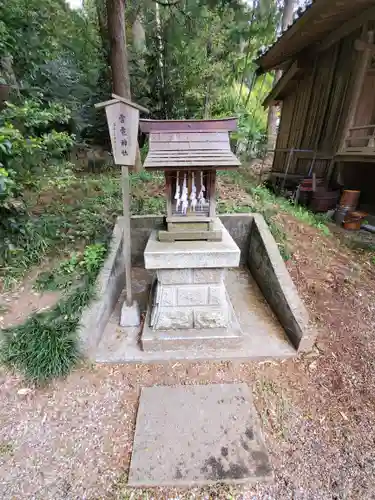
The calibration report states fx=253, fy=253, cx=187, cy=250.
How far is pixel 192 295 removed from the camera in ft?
8.54

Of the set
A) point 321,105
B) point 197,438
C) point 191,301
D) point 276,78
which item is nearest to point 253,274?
point 191,301

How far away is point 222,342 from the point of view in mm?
2568

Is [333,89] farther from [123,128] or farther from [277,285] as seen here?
[123,128]

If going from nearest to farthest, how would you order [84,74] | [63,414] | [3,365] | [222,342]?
[63,414], [3,365], [222,342], [84,74]

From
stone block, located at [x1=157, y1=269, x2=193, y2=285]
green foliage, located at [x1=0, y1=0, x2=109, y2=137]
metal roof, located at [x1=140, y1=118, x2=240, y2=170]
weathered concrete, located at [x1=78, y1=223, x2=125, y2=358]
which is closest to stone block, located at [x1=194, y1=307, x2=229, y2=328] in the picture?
stone block, located at [x1=157, y1=269, x2=193, y2=285]

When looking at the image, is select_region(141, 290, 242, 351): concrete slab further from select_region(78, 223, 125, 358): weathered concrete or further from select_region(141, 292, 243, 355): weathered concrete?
select_region(78, 223, 125, 358): weathered concrete

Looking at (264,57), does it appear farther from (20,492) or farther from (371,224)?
(20,492)

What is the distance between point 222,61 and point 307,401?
1077cm

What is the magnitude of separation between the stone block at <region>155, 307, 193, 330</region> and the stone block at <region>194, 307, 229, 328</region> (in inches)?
2.9

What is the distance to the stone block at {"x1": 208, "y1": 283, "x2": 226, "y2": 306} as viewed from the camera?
2.60 meters

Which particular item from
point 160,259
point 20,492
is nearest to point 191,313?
point 160,259

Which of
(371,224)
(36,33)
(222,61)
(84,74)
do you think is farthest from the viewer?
(222,61)

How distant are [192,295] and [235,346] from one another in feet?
2.23

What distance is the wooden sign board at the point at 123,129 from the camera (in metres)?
2.19
